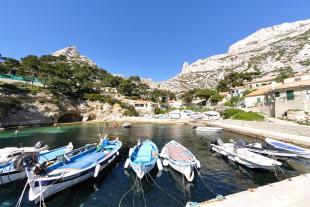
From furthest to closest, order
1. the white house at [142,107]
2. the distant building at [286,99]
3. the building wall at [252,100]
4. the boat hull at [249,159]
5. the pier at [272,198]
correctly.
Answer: the white house at [142,107]
the building wall at [252,100]
the distant building at [286,99]
the boat hull at [249,159]
the pier at [272,198]

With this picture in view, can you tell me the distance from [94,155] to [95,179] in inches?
122

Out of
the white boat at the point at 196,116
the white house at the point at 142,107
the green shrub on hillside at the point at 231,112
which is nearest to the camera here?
the green shrub on hillside at the point at 231,112

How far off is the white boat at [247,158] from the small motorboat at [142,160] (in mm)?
7033

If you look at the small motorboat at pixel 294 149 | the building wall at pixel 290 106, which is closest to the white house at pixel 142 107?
the building wall at pixel 290 106

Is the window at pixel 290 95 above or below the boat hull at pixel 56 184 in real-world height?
above

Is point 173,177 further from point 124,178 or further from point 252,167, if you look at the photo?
point 252,167

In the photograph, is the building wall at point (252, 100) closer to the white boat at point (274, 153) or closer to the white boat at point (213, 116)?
the white boat at point (213, 116)

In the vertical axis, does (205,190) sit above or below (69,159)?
below

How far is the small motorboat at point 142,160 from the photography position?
39.4 ft

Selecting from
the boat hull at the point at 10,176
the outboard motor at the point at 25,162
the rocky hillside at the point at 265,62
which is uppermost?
the rocky hillside at the point at 265,62

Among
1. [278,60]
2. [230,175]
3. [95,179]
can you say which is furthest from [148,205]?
[278,60]

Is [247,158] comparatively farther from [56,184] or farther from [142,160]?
[56,184]

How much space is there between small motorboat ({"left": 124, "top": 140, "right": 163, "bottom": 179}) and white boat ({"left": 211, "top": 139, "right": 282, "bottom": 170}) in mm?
7033

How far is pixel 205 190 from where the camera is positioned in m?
10.8
